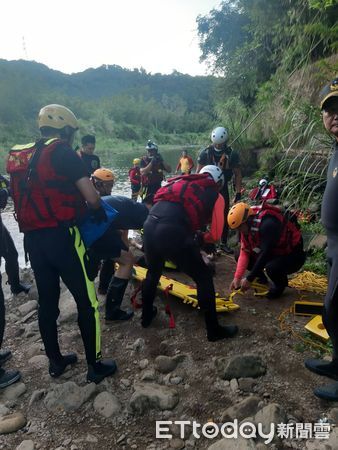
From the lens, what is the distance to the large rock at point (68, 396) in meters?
2.72

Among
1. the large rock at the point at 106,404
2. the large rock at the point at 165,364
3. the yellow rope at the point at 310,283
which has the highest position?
the yellow rope at the point at 310,283

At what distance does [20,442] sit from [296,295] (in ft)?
10.1

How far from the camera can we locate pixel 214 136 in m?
5.46

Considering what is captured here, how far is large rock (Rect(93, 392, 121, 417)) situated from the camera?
2.62m

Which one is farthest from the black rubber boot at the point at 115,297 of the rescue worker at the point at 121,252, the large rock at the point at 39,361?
the large rock at the point at 39,361

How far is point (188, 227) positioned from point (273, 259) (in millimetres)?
1235

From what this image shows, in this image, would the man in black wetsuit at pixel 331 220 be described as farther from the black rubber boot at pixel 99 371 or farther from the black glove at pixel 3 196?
the black glove at pixel 3 196

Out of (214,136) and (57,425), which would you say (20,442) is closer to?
(57,425)

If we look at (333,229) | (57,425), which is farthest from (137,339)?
(333,229)

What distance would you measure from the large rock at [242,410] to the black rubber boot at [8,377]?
72.1 inches

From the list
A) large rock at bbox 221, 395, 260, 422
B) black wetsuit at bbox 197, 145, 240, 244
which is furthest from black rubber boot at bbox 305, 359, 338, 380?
black wetsuit at bbox 197, 145, 240, 244

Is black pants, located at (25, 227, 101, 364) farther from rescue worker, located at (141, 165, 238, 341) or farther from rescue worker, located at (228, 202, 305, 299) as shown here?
rescue worker, located at (228, 202, 305, 299)

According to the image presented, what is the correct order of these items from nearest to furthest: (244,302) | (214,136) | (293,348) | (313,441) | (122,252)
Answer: (313,441), (293,348), (122,252), (244,302), (214,136)

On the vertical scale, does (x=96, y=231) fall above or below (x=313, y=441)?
above
